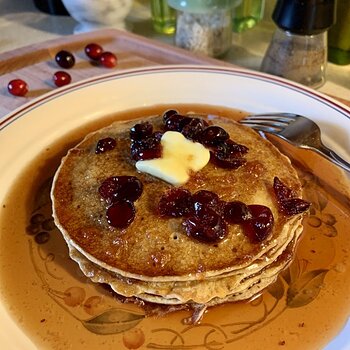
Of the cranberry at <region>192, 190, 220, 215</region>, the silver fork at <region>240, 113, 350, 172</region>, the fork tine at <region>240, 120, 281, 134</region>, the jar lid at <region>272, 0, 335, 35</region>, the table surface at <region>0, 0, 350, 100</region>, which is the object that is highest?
the jar lid at <region>272, 0, 335, 35</region>

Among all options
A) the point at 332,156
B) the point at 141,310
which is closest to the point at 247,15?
the point at 332,156

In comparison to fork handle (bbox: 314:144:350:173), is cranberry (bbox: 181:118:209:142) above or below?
above

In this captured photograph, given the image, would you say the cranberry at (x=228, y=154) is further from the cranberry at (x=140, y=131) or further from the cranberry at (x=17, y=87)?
the cranberry at (x=17, y=87)

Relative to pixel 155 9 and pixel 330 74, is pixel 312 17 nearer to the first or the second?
pixel 330 74

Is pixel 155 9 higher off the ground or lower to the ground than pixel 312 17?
lower

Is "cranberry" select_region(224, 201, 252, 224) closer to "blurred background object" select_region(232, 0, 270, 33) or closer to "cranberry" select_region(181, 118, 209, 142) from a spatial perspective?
"cranberry" select_region(181, 118, 209, 142)

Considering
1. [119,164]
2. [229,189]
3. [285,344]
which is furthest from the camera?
[119,164]

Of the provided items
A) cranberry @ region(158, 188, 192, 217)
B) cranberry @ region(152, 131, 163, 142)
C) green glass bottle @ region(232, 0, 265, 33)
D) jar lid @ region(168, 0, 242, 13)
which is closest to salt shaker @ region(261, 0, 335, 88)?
jar lid @ region(168, 0, 242, 13)

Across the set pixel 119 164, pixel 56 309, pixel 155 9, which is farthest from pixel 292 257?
pixel 155 9
